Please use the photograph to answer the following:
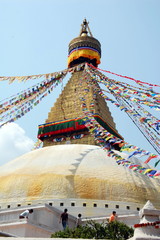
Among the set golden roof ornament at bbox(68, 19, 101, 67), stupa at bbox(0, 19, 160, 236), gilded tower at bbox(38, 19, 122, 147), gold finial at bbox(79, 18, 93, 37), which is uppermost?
gold finial at bbox(79, 18, 93, 37)

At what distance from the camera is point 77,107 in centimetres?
2012

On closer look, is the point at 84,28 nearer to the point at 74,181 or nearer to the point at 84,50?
the point at 84,50

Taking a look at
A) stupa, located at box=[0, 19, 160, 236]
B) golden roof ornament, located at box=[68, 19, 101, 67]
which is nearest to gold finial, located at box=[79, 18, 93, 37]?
golden roof ornament, located at box=[68, 19, 101, 67]

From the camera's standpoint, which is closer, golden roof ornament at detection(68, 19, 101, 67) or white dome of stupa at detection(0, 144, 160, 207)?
white dome of stupa at detection(0, 144, 160, 207)

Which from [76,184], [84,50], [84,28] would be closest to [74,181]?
[76,184]

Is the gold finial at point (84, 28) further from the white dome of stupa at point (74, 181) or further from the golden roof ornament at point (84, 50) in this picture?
the white dome of stupa at point (74, 181)

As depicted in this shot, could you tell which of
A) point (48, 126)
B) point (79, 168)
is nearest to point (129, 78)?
point (79, 168)

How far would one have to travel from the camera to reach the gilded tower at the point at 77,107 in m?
19.2

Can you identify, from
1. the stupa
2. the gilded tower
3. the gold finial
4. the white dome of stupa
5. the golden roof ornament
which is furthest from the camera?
the gold finial

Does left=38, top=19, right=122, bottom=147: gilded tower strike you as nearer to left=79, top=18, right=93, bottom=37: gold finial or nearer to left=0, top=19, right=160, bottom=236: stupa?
left=79, top=18, right=93, bottom=37: gold finial

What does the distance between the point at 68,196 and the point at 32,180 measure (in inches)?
65.4

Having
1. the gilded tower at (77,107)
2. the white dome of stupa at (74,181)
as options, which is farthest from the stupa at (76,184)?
the gilded tower at (77,107)

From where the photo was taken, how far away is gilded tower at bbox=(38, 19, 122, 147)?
19188 millimetres

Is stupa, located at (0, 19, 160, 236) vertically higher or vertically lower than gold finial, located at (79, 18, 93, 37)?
lower
